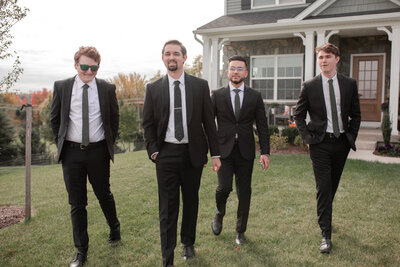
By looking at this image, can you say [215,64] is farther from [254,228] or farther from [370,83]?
[254,228]

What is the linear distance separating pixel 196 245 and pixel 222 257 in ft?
1.46

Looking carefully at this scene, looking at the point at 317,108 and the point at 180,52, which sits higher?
the point at 180,52

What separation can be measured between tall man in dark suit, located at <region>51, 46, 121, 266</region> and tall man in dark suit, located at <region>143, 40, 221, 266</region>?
0.66 meters

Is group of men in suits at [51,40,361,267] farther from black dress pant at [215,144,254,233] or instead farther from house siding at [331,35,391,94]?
house siding at [331,35,391,94]

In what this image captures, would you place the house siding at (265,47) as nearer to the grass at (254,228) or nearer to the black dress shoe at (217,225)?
the grass at (254,228)

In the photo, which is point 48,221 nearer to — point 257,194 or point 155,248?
point 155,248

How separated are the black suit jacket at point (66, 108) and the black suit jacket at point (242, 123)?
1244 millimetres

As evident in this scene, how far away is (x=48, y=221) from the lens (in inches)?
202

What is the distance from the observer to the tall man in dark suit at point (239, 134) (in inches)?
160

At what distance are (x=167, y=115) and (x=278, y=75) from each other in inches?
422

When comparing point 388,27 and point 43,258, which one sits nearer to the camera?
point 43,258

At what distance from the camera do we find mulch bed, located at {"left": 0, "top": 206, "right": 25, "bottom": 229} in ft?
17.1

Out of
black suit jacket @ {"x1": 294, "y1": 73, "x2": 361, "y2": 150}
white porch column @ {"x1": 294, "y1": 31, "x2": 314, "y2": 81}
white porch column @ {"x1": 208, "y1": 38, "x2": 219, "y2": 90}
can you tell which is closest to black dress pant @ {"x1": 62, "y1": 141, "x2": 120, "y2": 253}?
black suit jacket @ {"x1": 294, "y1": 73, "x2": 361, "y2": 150}

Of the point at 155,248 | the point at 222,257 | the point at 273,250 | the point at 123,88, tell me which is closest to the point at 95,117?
the point at 155,248
